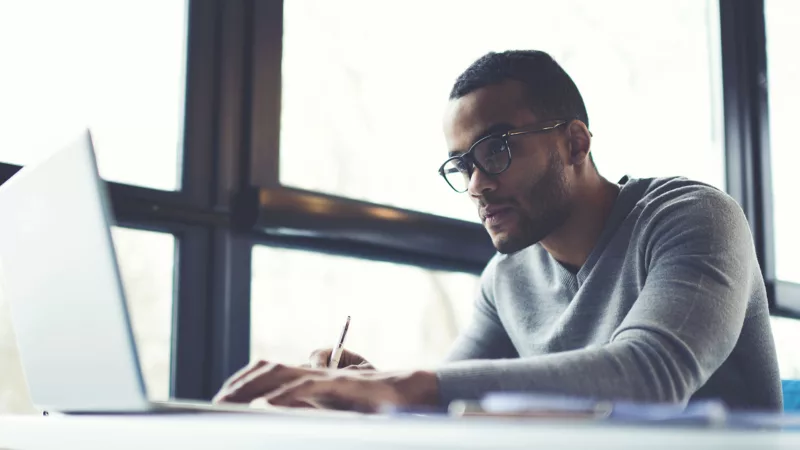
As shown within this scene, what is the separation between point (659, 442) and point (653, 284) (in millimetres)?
811

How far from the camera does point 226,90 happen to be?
171cm

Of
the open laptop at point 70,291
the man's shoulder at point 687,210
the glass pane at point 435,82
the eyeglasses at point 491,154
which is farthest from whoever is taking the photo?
the glass pane at point 435,82

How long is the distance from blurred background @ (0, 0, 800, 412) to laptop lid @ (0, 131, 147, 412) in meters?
0.62

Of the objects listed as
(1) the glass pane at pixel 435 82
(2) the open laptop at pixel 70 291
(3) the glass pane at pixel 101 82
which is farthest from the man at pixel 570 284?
(3) the glass pane at pixel 101 82

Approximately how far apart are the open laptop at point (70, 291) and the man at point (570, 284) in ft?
0.47

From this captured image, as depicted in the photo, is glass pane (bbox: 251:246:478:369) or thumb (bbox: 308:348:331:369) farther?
glass pane (bbox: 251:246:478:369)

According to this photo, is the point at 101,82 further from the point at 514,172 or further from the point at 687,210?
the point at 687,210

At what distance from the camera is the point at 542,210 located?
5.04 ft

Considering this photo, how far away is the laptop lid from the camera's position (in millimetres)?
696

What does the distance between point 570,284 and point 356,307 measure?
54cm

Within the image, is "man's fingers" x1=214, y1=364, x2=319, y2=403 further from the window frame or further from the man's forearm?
the window frame

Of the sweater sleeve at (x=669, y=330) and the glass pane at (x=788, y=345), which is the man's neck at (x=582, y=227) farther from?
the glass pane at (x=788, y=345)

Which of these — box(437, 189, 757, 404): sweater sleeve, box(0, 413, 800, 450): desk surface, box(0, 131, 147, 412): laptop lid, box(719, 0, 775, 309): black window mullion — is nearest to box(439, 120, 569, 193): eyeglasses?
box(437, 189, 757, 404): sweater sleeve

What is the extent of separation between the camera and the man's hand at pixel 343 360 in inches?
53.5
